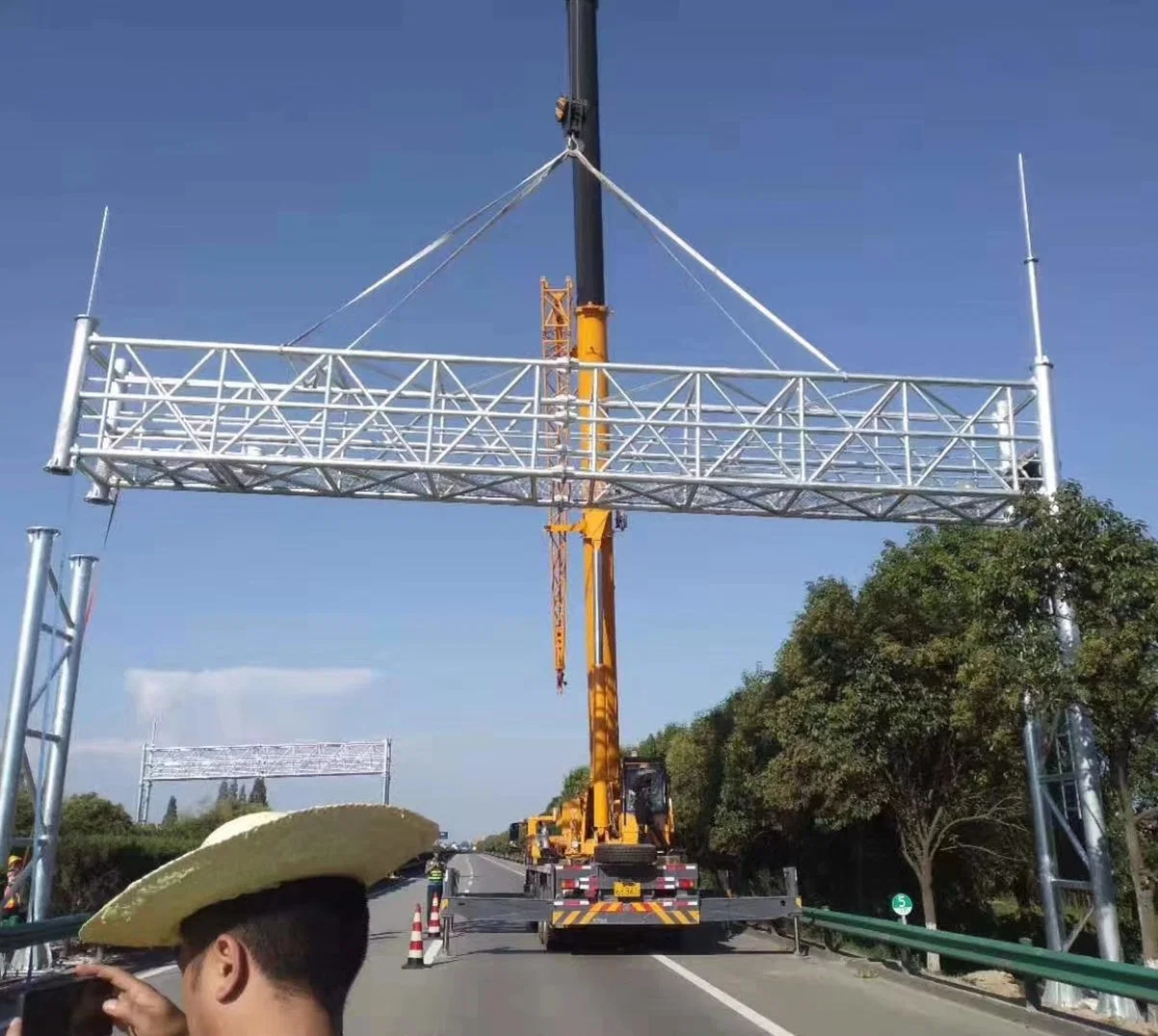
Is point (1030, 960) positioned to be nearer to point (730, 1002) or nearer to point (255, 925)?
point (730, 1002)

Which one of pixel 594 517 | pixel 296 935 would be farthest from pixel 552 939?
pixel 296 935

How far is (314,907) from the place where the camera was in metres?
2.14

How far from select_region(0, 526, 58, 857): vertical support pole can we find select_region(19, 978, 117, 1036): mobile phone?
1210 cm

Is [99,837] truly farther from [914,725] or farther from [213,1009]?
[213,1009]

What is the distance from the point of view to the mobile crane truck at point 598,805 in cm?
1723

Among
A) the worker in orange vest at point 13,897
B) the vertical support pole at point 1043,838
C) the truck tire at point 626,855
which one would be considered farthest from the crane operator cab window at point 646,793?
the worker in orange vest at point 13,897

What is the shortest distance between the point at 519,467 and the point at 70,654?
606 cm

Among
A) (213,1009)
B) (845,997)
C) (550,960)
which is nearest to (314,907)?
(213,1009)

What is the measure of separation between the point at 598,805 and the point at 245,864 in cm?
1758

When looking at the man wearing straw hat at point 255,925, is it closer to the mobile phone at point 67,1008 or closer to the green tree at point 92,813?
the mobile phone at point 67,1008

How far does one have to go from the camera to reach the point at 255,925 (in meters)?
2.09

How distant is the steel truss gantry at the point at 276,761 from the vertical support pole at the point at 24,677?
49.7 meters

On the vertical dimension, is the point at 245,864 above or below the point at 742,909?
above

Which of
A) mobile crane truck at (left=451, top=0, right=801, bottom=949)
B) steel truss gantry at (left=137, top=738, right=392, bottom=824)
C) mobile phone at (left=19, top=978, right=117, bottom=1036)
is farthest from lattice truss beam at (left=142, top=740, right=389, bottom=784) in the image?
mobile phone at (left=19, top=978, right=117, bottom=1036)
